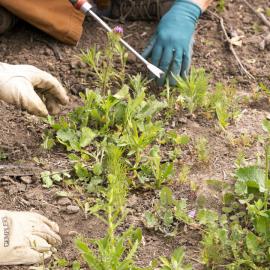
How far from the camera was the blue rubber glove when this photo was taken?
145 inches

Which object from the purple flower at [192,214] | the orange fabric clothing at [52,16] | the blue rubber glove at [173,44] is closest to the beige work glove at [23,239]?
the purple flower at [192,214]

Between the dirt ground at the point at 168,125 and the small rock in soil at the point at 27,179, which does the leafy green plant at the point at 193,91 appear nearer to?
the dirt ground at the point at 168,125

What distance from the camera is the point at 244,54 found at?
4066 mm

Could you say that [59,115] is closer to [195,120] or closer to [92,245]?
[195,120]

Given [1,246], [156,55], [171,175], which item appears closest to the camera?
[1,246]

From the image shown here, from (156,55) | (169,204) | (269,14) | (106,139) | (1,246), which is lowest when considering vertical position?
(1,246)

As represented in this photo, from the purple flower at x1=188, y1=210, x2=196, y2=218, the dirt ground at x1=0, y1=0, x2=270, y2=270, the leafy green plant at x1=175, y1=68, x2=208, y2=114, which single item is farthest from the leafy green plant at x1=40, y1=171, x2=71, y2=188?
the leafy green plant at x1=175, y1=68, x2=208, y2=114

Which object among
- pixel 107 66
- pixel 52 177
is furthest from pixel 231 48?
pixel 52 177

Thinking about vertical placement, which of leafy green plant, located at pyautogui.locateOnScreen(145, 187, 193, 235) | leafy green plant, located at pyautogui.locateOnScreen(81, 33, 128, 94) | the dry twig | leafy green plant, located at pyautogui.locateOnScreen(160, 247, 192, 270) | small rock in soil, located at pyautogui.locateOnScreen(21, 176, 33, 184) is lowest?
leafy green plant, located at pyautogui.locateOnScreen(160, 247, 192, 270)

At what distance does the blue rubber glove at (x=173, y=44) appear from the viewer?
12.1ft

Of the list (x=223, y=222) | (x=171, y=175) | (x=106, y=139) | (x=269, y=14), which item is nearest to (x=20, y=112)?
(x=106, y=139)

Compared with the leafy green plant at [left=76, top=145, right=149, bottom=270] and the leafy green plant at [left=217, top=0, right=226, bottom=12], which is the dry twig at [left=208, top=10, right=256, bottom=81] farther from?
the leafy green plant at [left=76, top=145, right=149, bottom=270]

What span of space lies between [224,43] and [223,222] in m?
1.68

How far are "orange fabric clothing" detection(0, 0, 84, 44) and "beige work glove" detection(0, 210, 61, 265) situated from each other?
1589mm
